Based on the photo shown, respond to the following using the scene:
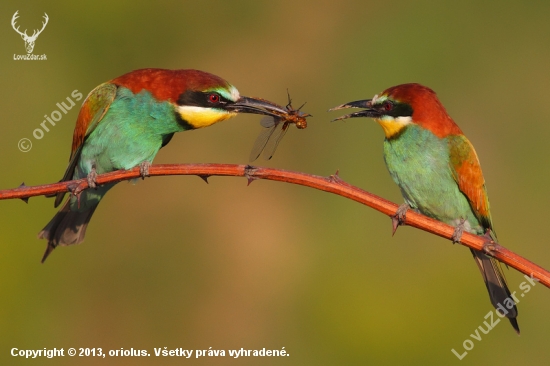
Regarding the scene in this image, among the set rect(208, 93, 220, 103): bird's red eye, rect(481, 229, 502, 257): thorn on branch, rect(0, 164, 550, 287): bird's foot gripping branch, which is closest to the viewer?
rect(0, 164, 550, 287): bird's foot gripping branch

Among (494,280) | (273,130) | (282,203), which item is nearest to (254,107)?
(273,130)

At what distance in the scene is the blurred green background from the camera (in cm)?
439

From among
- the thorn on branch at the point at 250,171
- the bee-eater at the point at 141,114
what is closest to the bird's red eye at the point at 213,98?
the bee-eater at the point at 141,114

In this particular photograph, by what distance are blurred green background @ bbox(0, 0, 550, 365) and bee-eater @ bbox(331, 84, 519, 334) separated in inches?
39.3

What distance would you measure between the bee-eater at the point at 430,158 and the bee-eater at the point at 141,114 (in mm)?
486

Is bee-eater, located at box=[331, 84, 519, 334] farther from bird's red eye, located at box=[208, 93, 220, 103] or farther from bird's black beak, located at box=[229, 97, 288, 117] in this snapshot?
bird's red eye, located at box=[208, 93, 220, 103]

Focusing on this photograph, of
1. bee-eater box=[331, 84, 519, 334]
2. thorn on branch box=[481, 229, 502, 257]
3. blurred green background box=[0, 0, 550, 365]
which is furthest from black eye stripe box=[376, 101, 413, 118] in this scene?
blurred green background box=[0, 0, 550, 365]

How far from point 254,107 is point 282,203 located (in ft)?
6.98

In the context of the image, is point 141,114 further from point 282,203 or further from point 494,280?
point 282,203

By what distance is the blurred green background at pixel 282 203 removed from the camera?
173 inches

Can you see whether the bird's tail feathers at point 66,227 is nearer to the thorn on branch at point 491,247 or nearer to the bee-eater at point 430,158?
the bee-eater at point 430,158

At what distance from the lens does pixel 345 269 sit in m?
4.63

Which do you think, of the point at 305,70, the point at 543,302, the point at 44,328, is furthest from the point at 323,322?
the point at 305,70

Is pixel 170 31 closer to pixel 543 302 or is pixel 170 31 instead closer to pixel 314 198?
pixel 314 198
